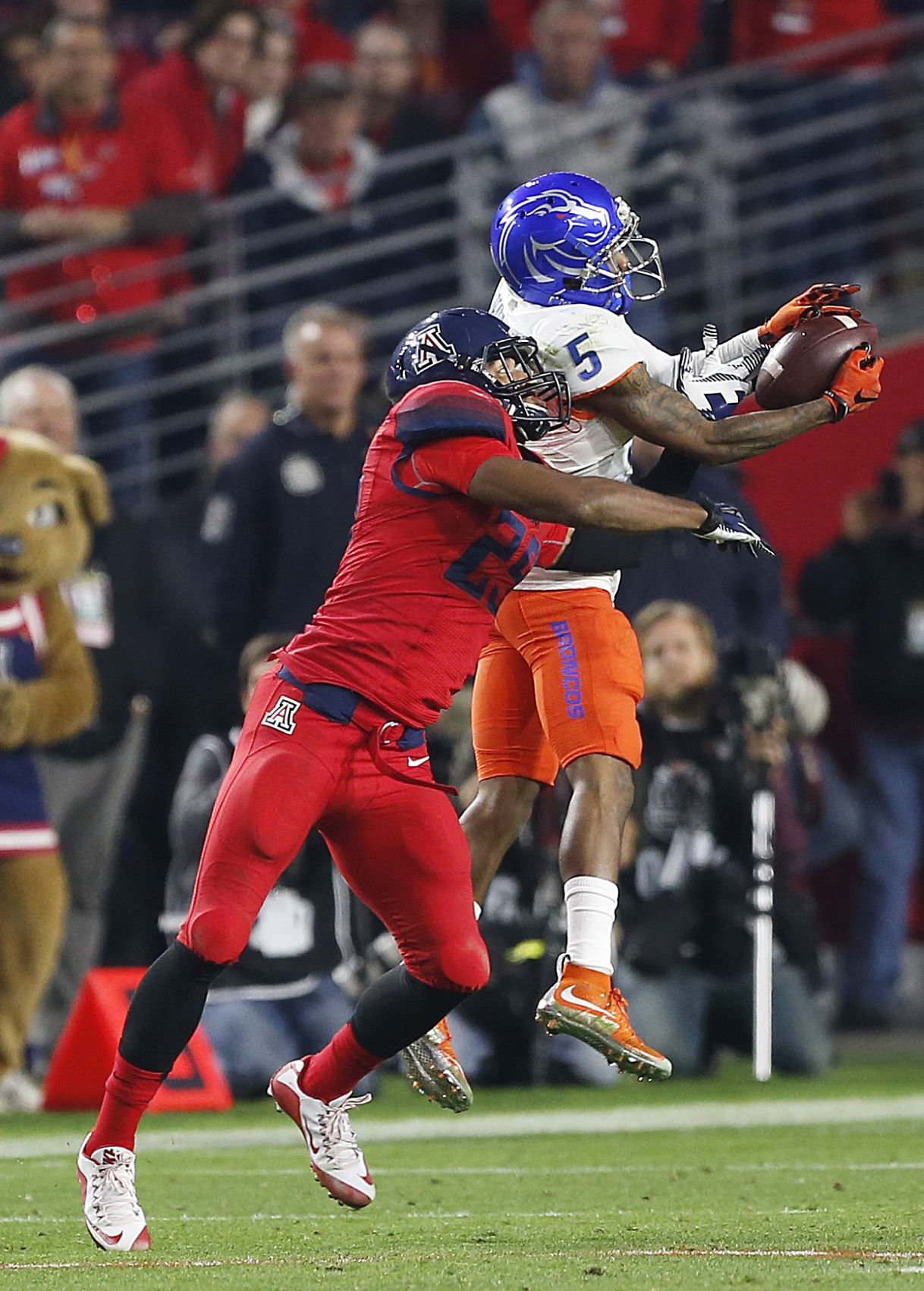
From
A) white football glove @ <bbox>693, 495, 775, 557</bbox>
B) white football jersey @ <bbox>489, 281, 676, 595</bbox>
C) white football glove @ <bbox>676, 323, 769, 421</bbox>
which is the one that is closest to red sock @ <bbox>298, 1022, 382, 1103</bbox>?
white football jersey @ <bbox>489, 281, 676, 595</bbox>

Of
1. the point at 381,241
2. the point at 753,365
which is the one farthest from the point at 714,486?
the point at 753,365

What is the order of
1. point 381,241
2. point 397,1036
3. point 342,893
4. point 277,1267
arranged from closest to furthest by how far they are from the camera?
point 277,1267, point 397,1036, point 342,893, point 381,241

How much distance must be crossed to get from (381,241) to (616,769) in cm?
550

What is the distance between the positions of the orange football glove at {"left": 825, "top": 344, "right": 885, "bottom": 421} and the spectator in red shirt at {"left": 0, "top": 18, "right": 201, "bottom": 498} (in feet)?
17.0

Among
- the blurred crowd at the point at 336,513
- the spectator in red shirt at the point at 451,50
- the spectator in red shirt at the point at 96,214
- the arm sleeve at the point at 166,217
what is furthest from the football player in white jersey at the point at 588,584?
the spectator in red shirt at the point at 451,50

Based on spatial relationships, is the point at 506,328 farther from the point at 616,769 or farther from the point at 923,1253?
the point at 923,1253

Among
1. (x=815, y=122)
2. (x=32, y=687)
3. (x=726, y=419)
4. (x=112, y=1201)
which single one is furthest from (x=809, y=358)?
(x=815, y=122)

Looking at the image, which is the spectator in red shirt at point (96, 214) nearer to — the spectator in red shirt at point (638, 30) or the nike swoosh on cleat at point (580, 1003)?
the spectator in red shirt at point (638, 30)

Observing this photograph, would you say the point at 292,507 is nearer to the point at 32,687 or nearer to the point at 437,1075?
the point at 32,687

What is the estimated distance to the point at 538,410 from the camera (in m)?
5.39

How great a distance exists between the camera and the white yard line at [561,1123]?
7223 mm

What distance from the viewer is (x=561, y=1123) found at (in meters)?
7.68

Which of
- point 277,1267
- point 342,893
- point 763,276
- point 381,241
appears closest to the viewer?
point 277,1267

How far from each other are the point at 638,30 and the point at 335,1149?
7.65 meters
